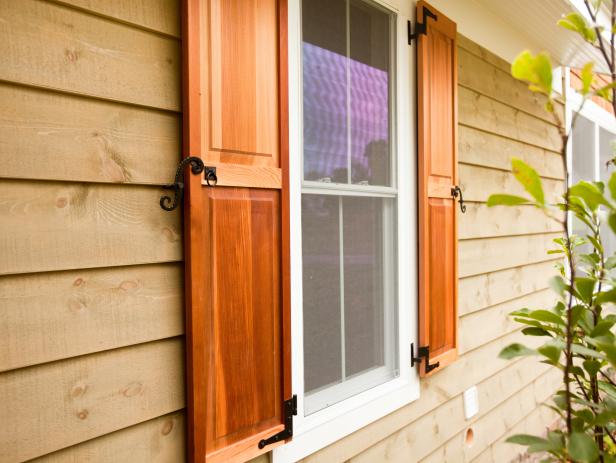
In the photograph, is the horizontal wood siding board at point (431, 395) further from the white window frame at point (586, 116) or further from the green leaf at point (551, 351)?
the white window frame at point (586, 116)

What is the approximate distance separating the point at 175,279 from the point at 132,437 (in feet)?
1.21

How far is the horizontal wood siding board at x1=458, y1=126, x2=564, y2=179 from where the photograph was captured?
2467 mm

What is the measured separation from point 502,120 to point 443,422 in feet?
5.72

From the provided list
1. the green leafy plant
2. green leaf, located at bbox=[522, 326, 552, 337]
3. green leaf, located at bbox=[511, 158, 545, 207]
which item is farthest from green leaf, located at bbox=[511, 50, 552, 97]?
green leaf, located at bbox=[522, 326, 552, 337]

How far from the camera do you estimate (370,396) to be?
181 centimetres

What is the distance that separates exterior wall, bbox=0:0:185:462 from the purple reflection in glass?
22.2 inches

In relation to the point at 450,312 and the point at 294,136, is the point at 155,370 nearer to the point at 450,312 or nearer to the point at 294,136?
the point at 294,136

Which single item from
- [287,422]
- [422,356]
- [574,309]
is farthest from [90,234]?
[422,356]

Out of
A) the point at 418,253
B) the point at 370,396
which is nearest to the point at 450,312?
the point at 418,253

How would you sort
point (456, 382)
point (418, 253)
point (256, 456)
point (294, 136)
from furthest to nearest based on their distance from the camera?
point (456, 382), point (418, 253), point (294, 136), point (256, 456)

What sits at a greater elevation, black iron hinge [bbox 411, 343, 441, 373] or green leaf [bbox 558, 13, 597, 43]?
green leaf [bbox 558, 13, 597, 43]

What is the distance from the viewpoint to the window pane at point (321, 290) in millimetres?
1607

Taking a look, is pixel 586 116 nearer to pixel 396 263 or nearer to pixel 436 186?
pixel 436 186

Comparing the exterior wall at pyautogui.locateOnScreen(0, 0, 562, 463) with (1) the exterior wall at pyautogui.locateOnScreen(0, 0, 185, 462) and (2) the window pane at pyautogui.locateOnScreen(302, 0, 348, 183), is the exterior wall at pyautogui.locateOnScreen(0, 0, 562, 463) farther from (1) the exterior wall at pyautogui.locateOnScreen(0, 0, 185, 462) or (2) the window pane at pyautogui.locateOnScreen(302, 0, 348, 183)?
(2) the window pane at pyautogui.locateOnScreen(302, 0, 348, 183)
